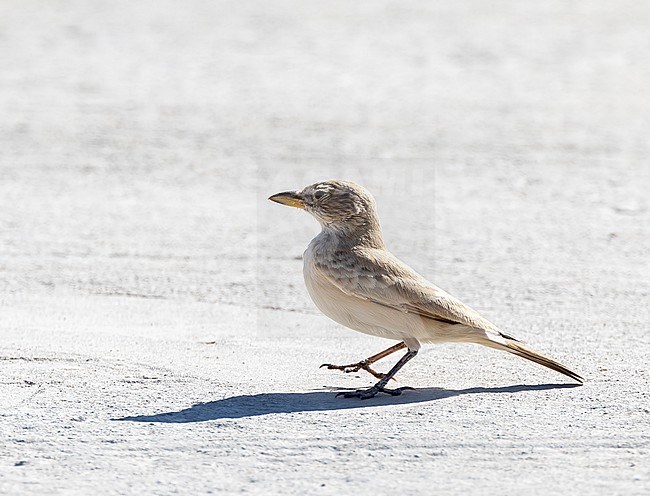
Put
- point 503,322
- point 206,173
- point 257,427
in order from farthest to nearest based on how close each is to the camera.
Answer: point 206,173, point 503,322, point 257,427

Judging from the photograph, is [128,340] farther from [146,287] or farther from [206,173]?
[206,173]

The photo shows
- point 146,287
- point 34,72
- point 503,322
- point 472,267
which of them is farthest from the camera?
point 34,72

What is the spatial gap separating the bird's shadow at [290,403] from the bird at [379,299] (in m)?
0.07

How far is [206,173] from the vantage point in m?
10.3

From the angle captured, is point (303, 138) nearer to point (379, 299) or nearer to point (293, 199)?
point (293, 199)

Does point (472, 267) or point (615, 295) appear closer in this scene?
point (615, 295)

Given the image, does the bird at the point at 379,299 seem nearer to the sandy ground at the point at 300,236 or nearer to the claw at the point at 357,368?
the claw at the point at 357,368

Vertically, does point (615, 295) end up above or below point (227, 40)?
below

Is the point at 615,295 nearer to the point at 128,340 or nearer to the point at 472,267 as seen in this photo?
the point at 472,267

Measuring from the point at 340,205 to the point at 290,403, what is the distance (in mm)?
959

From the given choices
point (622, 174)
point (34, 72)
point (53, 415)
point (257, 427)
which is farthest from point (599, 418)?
point (34, 72)

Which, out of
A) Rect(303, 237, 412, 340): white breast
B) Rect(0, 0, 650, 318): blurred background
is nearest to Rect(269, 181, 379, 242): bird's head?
Rect(303, 237, 412, 340): white breast

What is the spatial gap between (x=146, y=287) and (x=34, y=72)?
7.23 metres

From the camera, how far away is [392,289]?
5211 millimetres
